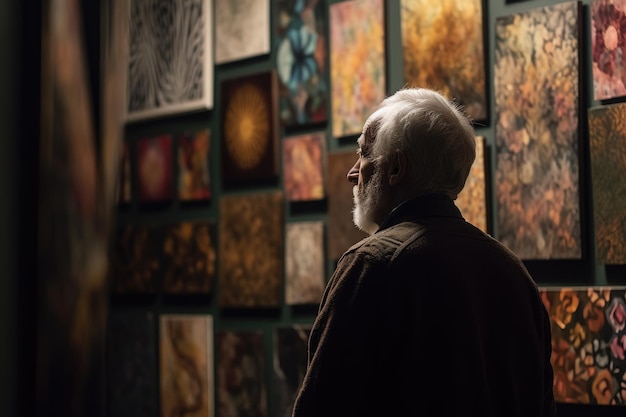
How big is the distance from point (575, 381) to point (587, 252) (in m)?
0.45

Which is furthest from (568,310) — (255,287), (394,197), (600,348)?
(255,287)

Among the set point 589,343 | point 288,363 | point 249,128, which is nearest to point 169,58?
point 249,128

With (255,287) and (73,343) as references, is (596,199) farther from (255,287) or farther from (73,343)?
(73,343)

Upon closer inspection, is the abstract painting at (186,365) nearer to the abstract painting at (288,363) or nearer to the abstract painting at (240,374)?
the abstract painting at (240,374)

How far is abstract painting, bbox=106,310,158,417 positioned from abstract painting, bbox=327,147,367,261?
1337mm

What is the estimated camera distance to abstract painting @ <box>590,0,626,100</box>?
11.6ft

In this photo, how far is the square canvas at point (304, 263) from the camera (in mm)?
4590

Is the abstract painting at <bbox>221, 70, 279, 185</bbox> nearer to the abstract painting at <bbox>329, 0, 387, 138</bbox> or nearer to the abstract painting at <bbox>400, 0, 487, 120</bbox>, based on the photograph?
the abstract painting at <bbox>329, 0, 387, 138</bbox>

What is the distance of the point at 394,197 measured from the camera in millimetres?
2637

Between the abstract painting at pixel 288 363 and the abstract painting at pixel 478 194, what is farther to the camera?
the abstract painting at pixel 288 363

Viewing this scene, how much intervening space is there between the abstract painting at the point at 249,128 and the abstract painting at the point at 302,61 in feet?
0.25

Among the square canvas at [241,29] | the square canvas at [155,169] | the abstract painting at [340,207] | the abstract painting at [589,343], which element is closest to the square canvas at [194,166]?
the square canvas at [155,169]

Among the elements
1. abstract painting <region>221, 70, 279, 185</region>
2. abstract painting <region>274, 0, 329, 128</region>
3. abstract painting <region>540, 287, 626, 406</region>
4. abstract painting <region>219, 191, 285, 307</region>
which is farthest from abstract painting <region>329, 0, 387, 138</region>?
abstract painting <region>540, 287, 626, 406</region>

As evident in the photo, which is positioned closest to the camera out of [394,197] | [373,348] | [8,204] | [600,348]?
[373,348]
